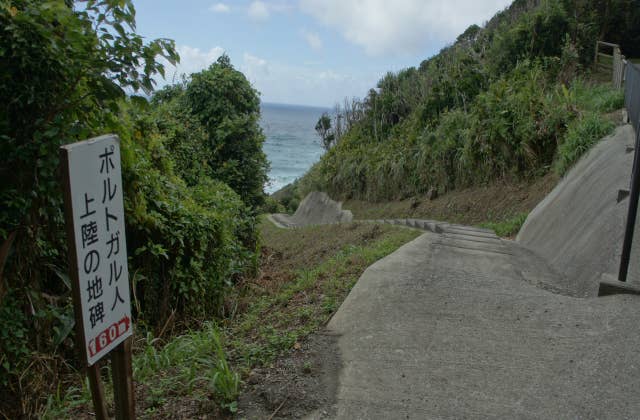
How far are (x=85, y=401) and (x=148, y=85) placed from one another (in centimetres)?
231

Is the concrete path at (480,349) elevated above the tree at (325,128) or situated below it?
below

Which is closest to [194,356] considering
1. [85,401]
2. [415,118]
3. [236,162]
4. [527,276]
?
[85,401]

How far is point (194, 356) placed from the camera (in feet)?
13.6

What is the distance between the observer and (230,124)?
10.7 m

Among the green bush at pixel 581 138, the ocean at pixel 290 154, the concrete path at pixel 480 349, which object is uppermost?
→ the green bush at pixel 581 138

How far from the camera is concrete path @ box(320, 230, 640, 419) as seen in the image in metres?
3.34

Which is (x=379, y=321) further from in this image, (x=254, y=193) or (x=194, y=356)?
(x=254, y=193)

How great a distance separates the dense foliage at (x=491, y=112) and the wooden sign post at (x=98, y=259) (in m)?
9.02

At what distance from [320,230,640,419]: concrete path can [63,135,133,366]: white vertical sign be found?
140 centimetres

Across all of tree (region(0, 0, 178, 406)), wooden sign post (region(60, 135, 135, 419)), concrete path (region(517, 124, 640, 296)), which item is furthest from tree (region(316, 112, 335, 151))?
wooden sign post (region(60, 135, 135, 419))

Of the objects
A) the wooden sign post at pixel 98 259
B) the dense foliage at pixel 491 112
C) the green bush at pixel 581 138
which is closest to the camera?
the wooden sign post at pixel 98 259

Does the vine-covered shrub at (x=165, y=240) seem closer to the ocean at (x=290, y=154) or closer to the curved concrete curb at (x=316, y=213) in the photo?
the curved concrete curb at (x=316, y=213)

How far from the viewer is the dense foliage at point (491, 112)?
442 inches

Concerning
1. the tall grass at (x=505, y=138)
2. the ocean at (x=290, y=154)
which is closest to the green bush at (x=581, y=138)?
the tall grass at (x=505, y=138)
